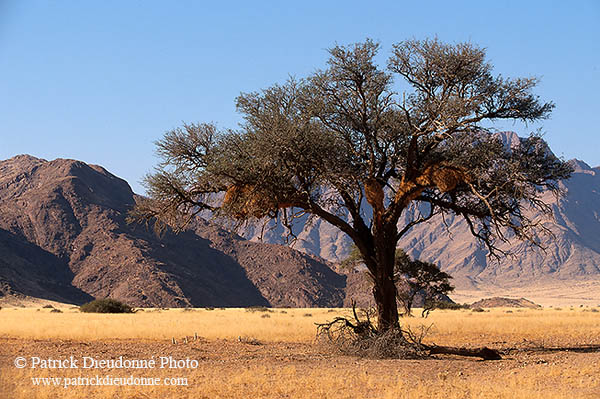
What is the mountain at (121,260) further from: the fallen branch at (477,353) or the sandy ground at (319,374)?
the fallen branch at (477,353)

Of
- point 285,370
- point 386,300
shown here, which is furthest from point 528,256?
point 285,370

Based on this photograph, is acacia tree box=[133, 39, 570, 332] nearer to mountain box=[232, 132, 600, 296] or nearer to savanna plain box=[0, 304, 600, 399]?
savanna plain box=[0, 304, 600, 399]

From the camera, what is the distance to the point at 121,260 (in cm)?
7994

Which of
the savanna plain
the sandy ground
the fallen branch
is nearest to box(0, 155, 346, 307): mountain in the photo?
the savanna plain

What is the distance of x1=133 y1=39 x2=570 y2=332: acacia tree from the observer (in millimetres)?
17297

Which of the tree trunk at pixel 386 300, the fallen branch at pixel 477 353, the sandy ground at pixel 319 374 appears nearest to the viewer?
the sandy ground at pixel 319 374

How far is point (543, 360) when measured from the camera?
16062mm

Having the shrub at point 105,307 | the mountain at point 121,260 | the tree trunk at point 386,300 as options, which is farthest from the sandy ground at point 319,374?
the mountain at point 121,260

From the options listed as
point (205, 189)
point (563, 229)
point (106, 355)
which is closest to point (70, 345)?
point (106, 355)

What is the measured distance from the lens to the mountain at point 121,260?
75500 mm

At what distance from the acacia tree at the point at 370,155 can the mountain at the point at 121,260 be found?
51.3 metres

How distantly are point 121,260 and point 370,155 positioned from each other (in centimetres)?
6723

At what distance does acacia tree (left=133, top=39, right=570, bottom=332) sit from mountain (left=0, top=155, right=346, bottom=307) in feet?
168

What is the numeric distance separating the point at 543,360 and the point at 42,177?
3947 inches
